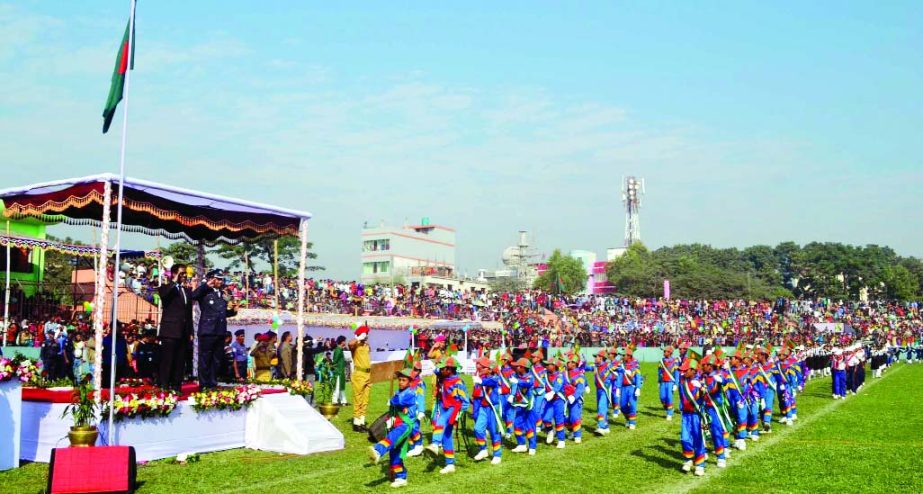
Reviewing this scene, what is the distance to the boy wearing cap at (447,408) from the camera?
12711 mm

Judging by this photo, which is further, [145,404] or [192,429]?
[192,429]

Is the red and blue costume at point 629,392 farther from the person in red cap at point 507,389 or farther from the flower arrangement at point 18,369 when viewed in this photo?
the flower arrangement at point 18,369

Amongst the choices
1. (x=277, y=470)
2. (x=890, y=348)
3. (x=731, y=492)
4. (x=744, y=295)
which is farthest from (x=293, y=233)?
(x=744, y=295)

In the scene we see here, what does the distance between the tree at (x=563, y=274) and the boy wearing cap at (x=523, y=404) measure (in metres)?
91.9

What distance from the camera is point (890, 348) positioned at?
158 ft

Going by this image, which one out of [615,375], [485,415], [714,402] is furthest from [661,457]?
[615,375]

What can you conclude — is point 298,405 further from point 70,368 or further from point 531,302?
→ point 531,302

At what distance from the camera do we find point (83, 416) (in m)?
12.1

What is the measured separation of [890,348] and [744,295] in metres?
45.9

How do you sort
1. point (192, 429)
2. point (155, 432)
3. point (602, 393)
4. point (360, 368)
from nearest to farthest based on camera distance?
point (155, 432) → point (192, 429) → point (360, 368) → point (602, 393)

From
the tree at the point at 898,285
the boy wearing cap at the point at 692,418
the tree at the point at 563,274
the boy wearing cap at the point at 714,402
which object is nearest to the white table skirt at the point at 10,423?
the boy wearing cap at the point at 692,418

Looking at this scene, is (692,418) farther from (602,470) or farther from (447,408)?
(447,408)

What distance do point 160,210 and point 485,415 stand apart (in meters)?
6.90

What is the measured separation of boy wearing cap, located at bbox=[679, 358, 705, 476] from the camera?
41.6 feet
